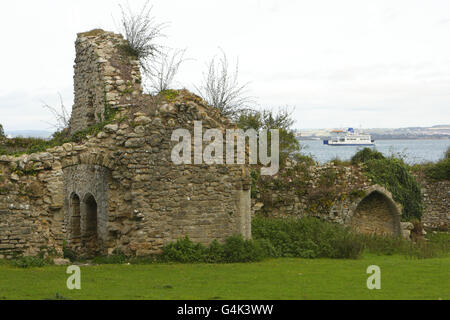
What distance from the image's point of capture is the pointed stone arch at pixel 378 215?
2420 cm

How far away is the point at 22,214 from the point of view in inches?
557

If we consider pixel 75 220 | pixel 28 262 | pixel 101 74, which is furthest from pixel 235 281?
pixel 75 220

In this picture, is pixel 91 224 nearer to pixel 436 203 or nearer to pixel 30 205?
pixel 30 205

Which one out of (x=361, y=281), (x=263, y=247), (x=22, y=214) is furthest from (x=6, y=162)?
(x=361, y=281)

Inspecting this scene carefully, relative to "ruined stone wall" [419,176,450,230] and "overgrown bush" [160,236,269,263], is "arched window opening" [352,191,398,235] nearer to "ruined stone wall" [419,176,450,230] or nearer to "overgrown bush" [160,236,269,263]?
"ruined stone wall" [419,176,450,230]

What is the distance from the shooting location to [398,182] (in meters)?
25.1

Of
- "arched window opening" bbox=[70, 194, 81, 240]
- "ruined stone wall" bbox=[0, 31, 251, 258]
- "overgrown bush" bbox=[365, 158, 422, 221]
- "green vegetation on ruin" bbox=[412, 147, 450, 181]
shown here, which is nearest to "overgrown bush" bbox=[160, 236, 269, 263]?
"ruined stone wall" bbox=[0, 31, 251, 258]

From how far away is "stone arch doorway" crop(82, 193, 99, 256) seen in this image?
64.3 feet

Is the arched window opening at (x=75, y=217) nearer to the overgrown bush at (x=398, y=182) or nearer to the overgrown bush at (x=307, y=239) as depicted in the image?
the overgrown bush at (x=307, y=239)

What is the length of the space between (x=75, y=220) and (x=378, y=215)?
1299 centimetres

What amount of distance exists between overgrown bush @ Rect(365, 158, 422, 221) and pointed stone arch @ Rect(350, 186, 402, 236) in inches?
18.3

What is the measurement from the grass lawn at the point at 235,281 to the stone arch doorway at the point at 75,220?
6546mm

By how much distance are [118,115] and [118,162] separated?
5.98 ft
